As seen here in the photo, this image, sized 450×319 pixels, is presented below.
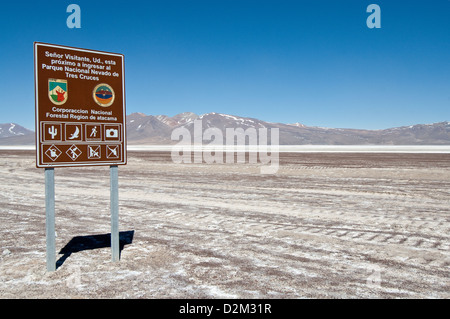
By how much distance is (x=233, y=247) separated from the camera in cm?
574

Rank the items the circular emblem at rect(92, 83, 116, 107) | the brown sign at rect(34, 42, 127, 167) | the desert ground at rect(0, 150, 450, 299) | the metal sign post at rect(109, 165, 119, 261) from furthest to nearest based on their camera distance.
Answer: the metal sign post at rect(109, 165, 119, 261)
the circular emblem at rect(92, 83, 116, 107)
the brown sign at rect(34, 42, 127, 167)
the desert ground at rect(0, 150, 450, 299)

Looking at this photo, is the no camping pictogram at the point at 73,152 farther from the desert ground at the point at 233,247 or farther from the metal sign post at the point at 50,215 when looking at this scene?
the desert ground at the point at 233,247

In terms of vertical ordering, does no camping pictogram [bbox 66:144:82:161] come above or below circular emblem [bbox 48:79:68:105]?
below

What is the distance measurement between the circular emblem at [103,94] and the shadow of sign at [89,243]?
232 centimetres

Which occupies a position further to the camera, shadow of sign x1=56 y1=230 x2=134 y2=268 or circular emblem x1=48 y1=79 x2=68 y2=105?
shadow of sign x1=56 y1=230 x2=134 y2=268

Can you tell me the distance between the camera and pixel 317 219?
25.8 ft

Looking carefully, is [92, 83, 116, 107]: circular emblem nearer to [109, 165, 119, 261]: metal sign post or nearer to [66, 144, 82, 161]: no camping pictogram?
[66, 144, 82, 161]: no camping pictogram

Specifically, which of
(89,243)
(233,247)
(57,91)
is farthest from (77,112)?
(233,247)

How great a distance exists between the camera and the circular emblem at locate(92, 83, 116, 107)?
4.69 m

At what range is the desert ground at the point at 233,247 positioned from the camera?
416 cm

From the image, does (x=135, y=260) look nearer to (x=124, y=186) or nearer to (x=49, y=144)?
(x=49, y=144)

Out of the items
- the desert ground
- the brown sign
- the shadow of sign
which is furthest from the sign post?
the shadow of sign

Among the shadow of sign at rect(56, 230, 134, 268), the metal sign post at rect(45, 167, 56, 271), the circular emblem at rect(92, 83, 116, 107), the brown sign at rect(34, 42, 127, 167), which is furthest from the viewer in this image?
the shadow of sign at rect(56, 230, 134, 268)

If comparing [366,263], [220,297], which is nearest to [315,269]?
[366,263]
